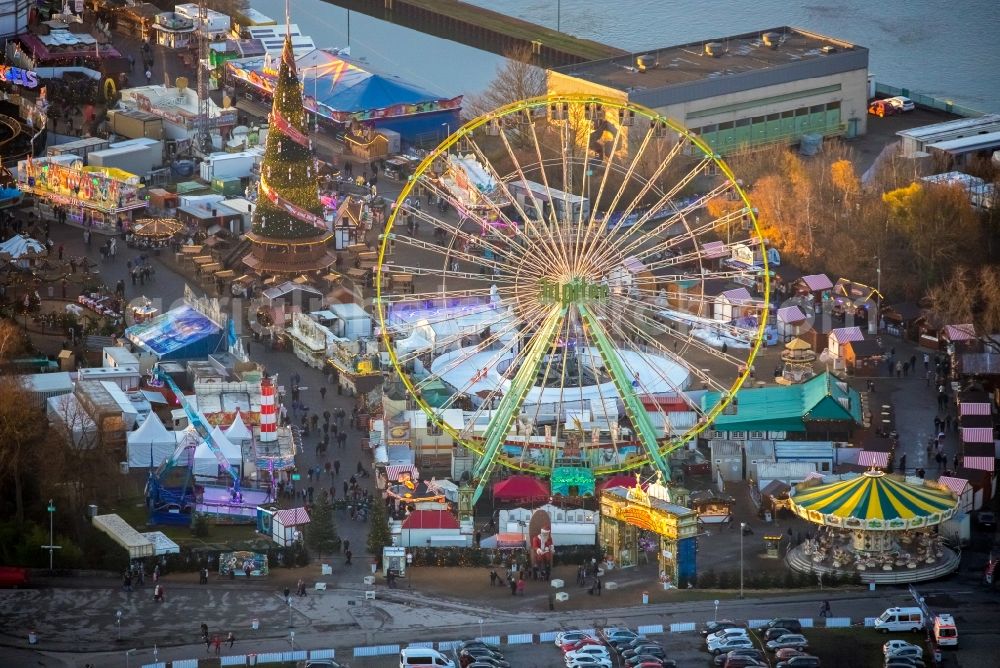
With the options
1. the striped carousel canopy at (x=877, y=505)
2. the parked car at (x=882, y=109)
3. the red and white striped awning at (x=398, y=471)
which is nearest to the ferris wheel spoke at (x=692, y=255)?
the striped carousel canopy at (x=877, y=505)

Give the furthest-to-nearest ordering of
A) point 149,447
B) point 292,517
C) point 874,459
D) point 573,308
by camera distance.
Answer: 1. point 874,459
2. point 149,447
3. point 573,308
4. point 292,517

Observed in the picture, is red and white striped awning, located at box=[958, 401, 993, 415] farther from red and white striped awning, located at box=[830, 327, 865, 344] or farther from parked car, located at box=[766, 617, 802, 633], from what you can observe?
parked car, located at box=[766, 617, 802, 633]

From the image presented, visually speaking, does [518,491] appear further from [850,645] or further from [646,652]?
[850,645]

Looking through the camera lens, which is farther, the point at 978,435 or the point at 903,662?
the point at 978,435

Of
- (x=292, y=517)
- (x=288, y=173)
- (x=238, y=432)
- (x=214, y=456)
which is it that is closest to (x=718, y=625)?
(x=292, y=517)

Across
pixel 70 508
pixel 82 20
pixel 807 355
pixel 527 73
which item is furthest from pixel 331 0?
pixel 70 508

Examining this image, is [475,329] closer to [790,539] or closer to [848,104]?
[790,539]
